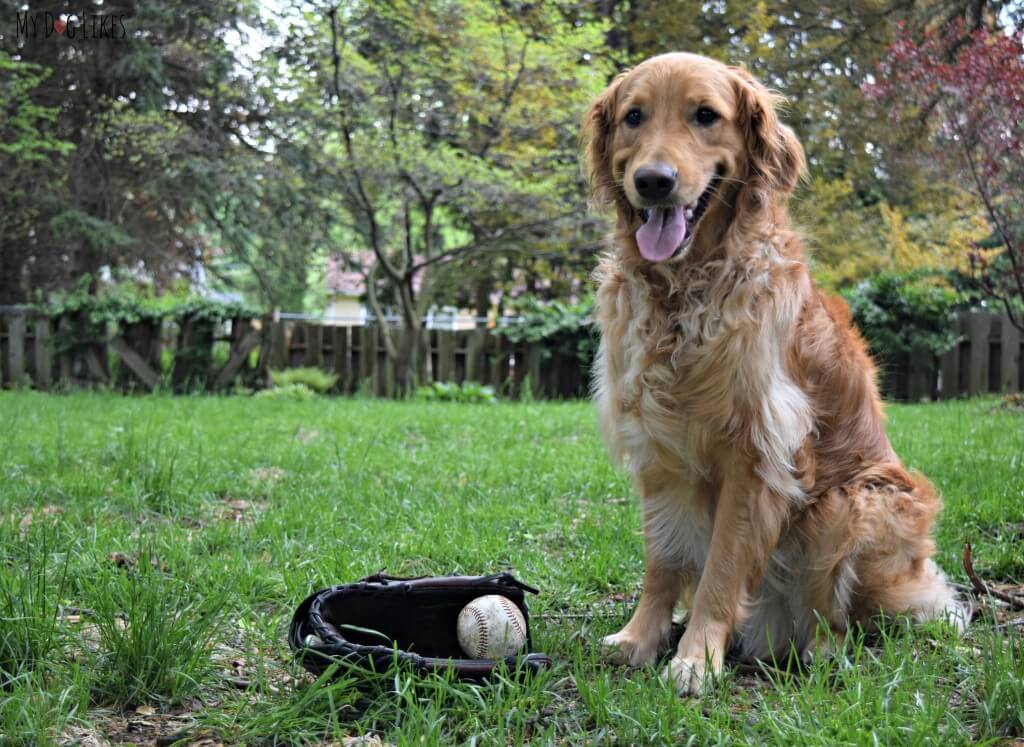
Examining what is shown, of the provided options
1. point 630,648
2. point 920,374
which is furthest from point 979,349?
point 630,648

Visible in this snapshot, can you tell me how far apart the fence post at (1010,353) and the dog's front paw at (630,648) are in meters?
10.5

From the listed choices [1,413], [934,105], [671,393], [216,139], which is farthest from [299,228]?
[671,393]

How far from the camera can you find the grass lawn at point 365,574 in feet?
6.59

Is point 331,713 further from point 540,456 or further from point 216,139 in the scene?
point 216,139

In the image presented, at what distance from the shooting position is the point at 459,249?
40.9 ft

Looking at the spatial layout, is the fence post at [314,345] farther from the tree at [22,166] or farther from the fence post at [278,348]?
the tree at [22,166]

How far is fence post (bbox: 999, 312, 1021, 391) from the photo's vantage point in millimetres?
11375

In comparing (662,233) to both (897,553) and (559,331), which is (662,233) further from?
(559,331)

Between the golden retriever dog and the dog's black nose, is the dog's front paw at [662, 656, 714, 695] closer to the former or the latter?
the golden retriever dog

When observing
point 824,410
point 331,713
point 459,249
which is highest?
point 459,249

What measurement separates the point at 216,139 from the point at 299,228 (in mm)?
2299

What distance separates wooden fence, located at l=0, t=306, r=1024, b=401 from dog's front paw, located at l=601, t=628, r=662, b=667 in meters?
8.85

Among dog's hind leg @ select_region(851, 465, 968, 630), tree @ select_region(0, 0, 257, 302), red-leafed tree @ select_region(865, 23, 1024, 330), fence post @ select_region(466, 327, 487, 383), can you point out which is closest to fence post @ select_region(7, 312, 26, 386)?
tree @ select_region(0, 0, 257, 302)

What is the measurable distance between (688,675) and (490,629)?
0.57 metres
